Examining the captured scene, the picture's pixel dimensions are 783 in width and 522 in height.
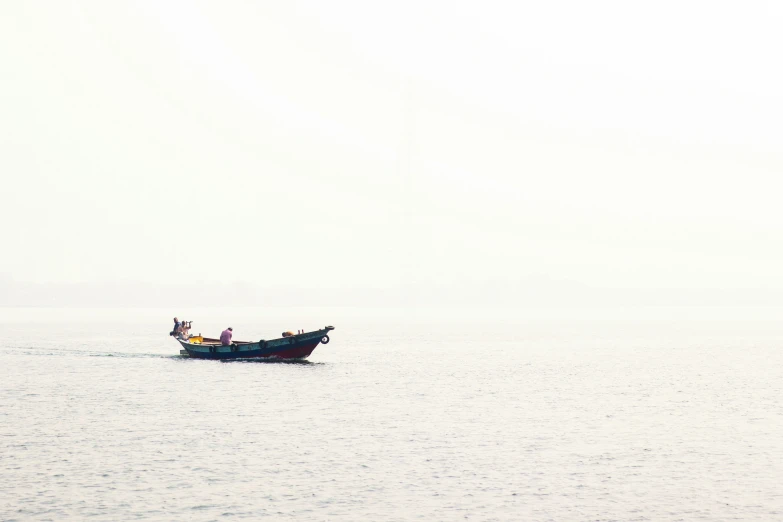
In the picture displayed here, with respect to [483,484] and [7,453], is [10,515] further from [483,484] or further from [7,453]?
[483,484]

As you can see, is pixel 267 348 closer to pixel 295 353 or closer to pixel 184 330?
pixel 295 353

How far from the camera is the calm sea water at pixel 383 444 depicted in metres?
32.2

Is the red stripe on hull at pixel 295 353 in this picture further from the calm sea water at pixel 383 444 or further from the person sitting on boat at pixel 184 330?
the person sitting on boat at pixel 184 330

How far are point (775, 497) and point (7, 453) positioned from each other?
30.3 m

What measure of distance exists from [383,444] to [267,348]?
35189 millimetres

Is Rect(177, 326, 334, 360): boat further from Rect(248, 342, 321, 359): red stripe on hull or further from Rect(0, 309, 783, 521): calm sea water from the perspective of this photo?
Rect(0, 309, 783, 521): calm sea water

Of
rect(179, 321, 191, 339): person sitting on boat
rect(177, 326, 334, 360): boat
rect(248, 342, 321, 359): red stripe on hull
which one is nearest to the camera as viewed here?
rect(177, 326, 334, 360): boat

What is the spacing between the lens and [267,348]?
255 feet

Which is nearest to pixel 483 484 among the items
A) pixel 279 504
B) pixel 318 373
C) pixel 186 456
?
pixel 279 504

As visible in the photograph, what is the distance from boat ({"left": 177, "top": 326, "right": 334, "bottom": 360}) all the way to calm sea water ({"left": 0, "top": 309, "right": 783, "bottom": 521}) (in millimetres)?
1709

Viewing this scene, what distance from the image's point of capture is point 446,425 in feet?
165

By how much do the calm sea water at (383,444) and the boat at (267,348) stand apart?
1.71m

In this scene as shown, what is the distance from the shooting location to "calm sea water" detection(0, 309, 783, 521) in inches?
1266

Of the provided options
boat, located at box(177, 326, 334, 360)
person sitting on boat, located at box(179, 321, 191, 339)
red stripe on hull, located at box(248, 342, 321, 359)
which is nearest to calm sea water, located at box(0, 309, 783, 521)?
red stripe on hull, located at box(248, 342, 321, 359)
